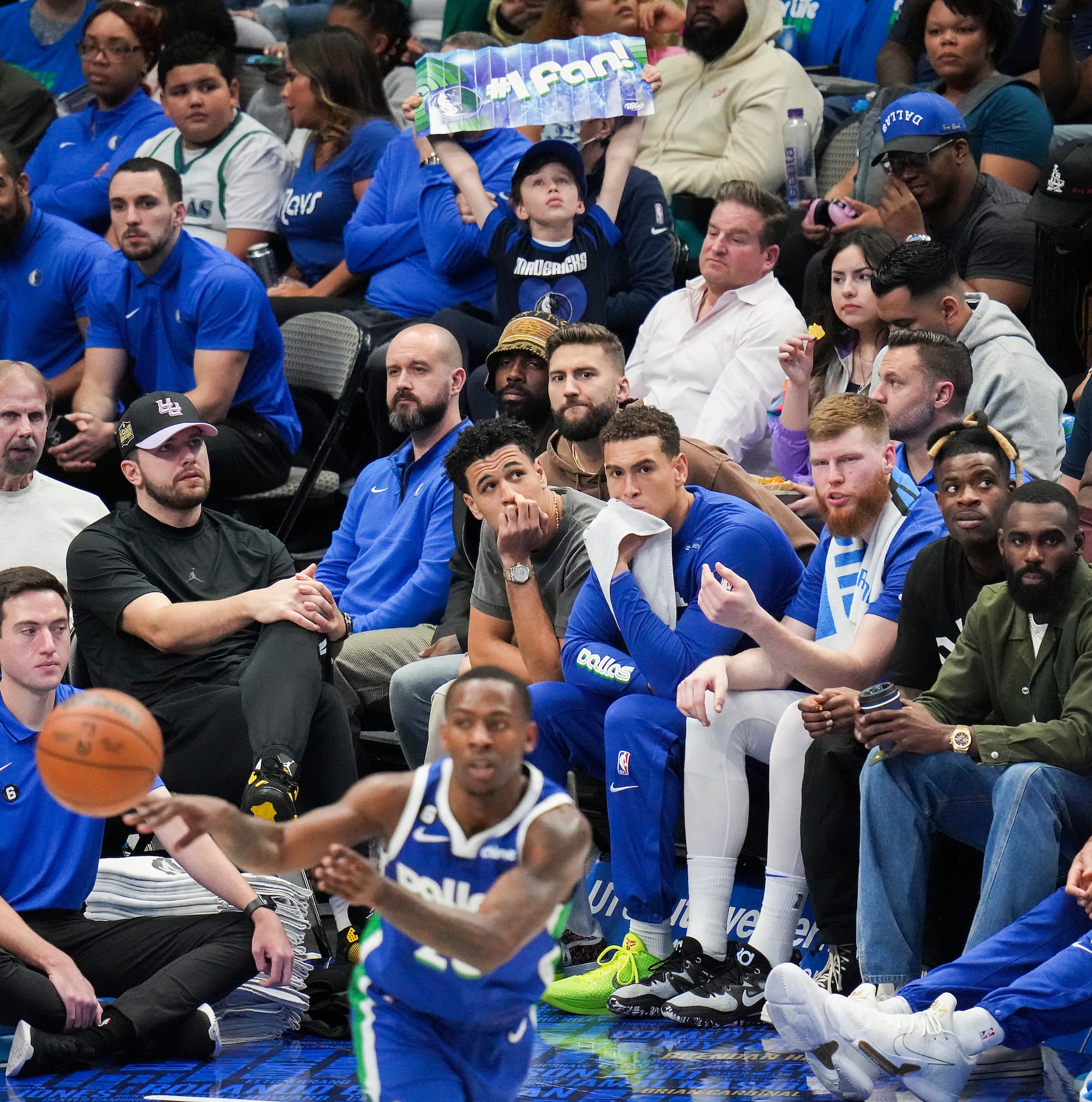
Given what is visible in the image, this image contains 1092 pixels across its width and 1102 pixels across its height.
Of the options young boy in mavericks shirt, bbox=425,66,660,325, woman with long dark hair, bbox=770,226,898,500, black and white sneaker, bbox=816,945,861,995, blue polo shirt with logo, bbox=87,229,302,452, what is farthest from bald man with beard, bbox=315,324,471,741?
black and white sneaker, bbox=816,945,861,995

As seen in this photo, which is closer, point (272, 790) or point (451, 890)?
point (451, 890)

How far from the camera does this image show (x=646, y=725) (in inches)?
195

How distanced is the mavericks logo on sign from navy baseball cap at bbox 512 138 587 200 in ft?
1.23

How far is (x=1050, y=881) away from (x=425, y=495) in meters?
2.93

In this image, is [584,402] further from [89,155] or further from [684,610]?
[89,155]

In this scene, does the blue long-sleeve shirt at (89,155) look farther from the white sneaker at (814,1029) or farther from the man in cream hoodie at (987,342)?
the white sneaker at (814,1029)

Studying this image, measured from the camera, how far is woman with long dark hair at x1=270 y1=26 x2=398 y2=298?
795cm

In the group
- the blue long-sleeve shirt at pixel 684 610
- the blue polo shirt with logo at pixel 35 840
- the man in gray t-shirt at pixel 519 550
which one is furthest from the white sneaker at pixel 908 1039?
the blue polo shirt with logo at pixel 35 840

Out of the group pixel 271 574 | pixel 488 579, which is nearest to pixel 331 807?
pixel 488 579

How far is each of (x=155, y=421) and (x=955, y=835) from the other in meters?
2.92

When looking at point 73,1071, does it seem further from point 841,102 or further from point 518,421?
point 841,102

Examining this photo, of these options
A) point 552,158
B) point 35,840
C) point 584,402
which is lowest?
point 35,840

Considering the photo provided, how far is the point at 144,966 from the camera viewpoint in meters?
4.87

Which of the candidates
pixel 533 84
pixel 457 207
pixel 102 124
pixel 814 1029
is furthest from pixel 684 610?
pixel 102 124
